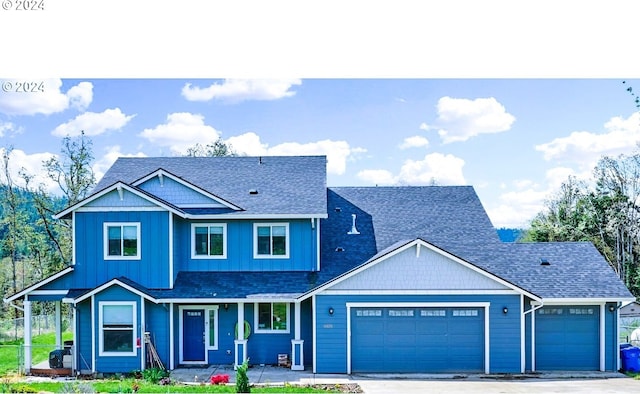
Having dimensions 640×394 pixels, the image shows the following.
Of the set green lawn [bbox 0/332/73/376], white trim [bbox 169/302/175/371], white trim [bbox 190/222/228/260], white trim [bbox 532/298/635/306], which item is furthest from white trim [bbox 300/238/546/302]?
green lawn [bbox 0/332/73/376]

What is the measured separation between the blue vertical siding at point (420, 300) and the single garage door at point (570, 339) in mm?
1058

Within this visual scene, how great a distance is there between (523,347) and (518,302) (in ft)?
3.95

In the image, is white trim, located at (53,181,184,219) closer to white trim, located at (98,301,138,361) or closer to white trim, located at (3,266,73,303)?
white trim, located at (3,266,73,303)

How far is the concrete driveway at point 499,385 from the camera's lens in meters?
14.0

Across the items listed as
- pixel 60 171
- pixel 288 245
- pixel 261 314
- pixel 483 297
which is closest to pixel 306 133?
pixel 288 245

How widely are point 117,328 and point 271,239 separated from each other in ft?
16.3

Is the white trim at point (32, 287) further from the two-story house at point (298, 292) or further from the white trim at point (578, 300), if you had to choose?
the white trim at point (578, 300)

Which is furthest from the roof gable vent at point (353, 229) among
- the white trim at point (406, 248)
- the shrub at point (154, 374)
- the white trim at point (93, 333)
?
the white trim at point (93, 333)

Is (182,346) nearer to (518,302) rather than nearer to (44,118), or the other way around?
(518,302)

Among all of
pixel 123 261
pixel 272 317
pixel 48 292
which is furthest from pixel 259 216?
pixel 48 292

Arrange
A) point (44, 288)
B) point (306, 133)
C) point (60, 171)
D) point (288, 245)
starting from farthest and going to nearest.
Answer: point (60, 171) → point (306, 133) → point (288, 245) → point (44, 288)

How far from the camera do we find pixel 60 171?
98.7ft

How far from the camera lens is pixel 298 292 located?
55.0 ft

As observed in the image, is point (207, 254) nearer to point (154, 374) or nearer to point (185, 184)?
point (185, 184)
